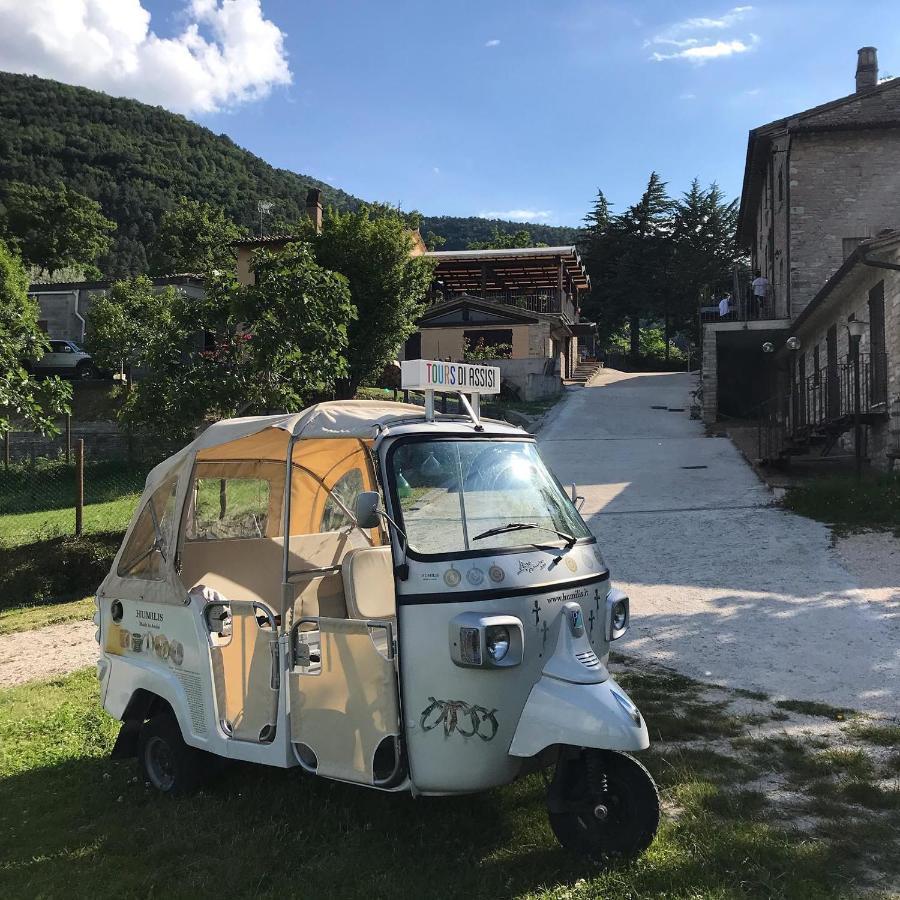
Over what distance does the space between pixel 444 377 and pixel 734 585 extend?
6424mm

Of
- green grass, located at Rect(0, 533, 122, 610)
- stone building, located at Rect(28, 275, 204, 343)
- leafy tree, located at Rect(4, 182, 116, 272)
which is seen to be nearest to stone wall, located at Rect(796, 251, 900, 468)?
green grass, located at Rect(0, 533, 122, 610)

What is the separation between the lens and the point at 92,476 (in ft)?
58.7

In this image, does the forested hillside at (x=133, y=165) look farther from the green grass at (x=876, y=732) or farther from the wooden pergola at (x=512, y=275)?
the green grass at (x=876, y=732)

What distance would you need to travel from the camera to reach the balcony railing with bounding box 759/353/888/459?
50.5 ft

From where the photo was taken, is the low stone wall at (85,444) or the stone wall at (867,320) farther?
the low stone wall at (85,444)

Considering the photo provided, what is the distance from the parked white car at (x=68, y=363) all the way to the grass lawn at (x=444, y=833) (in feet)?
91.1

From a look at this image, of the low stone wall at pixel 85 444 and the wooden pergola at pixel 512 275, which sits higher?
the wooden pergola at pixel 512 275

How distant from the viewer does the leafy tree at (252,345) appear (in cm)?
1173

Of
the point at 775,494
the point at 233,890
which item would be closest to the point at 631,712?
the point at 233,890

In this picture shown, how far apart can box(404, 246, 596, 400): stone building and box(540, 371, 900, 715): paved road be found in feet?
47.4

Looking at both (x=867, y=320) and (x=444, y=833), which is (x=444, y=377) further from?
(x=867, y=320)

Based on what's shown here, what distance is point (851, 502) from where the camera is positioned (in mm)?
12312

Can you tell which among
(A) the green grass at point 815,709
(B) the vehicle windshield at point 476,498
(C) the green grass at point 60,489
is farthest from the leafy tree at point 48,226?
(A) the green grass at point 815,709

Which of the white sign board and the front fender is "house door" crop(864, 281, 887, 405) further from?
the front fender
